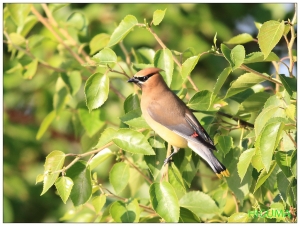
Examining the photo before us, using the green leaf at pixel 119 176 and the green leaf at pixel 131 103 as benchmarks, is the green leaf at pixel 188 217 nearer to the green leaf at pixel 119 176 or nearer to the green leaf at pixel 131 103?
the green leaf at pixel 119 176

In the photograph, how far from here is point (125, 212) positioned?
273 centimetres

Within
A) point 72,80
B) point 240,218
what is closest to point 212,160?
point 240,218

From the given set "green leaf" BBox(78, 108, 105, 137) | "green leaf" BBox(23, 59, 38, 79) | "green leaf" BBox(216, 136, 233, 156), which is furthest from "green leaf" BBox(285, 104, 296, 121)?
"green leaf" BBox(23, 59, 38, 79)

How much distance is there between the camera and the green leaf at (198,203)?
288 centimetres

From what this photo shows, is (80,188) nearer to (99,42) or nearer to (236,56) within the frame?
(236,56)

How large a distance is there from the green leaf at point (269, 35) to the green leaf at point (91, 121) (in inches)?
51.5

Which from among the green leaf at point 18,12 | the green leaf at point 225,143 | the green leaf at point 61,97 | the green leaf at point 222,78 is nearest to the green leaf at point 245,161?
the green leaf at point 225,143

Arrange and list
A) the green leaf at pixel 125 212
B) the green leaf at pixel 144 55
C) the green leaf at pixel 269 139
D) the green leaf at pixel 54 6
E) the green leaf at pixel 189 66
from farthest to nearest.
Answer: the green leaf at pixel 54 6, the green leaf at pixel 144 55, the green leaf at pixel 125 212, the green leaf at pixel 189 66, the green leaf at pixel 269 139

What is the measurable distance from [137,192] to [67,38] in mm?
1147

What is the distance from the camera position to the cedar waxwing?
2928 mm

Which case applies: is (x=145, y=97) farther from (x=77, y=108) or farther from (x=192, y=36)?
(x=192, y=36)

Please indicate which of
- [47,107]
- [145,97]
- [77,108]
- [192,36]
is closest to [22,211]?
[47,107]

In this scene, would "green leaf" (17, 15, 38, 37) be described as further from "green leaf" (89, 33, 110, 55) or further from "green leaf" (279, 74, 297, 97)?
"green leaf" (279, 74, 297, 97)

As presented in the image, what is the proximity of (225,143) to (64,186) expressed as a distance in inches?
29.2
